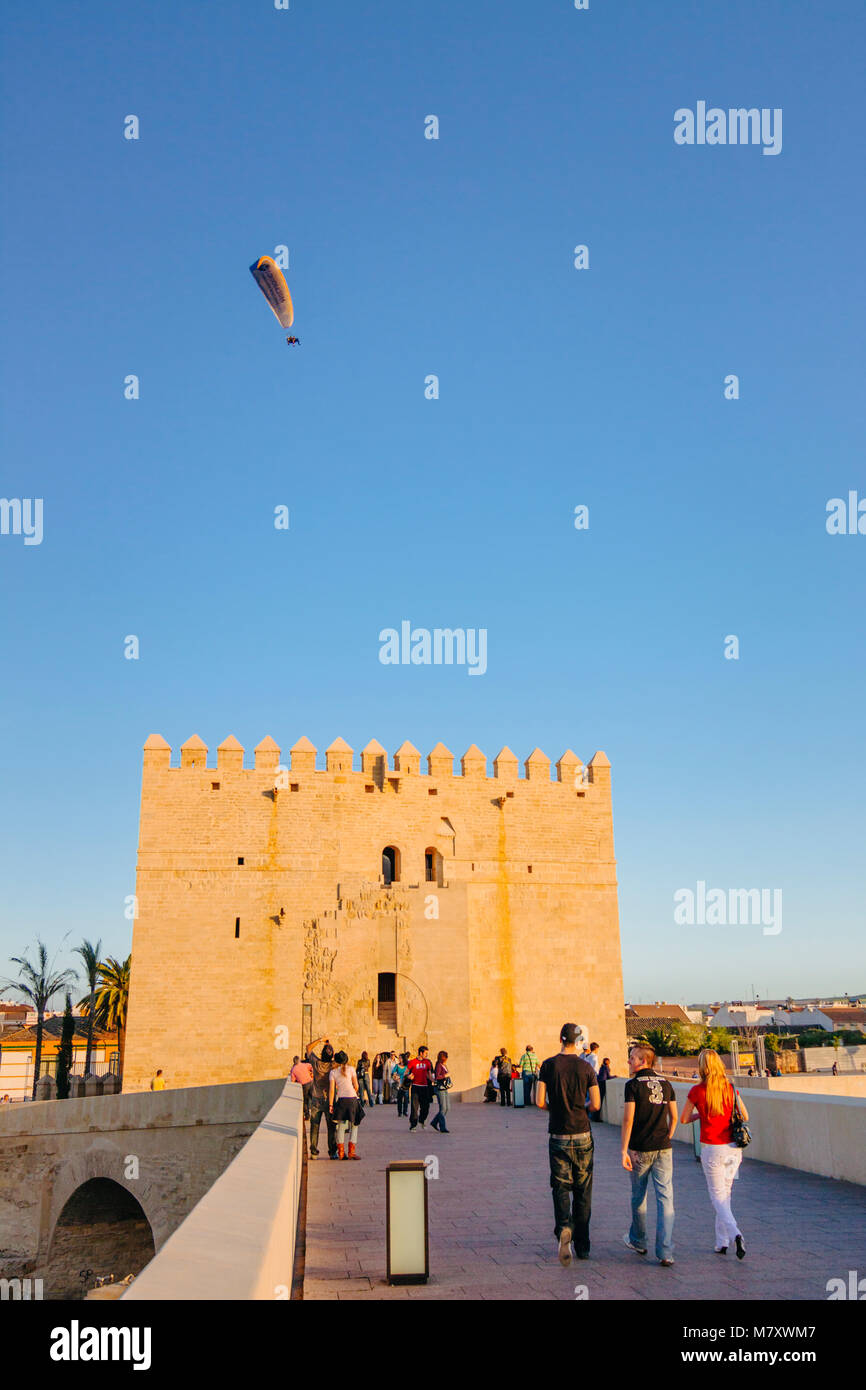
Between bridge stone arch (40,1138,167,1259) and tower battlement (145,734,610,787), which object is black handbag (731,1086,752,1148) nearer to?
bridge stone arch (40,1138,167,1259)

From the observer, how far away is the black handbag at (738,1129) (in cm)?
621

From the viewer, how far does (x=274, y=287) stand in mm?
23953

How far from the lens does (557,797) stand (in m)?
30.9

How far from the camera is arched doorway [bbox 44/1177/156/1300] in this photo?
20.5 meters

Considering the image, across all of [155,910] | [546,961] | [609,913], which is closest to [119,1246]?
[155,910]

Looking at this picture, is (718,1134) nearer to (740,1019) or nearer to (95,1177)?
(95,1177)

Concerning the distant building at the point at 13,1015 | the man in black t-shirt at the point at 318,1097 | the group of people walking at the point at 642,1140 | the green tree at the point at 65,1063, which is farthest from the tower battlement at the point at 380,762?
the distant building at the point at 13,1015

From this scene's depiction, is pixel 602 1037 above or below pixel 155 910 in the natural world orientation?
below

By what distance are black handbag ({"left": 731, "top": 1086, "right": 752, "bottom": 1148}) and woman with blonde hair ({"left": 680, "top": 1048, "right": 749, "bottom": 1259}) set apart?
10mm

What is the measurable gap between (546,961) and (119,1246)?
13.1m

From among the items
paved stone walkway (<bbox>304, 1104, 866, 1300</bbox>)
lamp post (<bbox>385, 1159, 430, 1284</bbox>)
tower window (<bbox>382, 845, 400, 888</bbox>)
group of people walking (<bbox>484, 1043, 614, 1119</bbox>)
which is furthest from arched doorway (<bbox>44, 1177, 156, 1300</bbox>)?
lamp post (<bbox>385, 1159, 430, 1284</bbox>)

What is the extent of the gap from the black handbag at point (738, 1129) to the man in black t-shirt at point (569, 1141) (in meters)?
0.87
